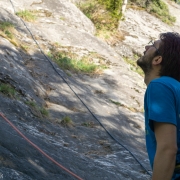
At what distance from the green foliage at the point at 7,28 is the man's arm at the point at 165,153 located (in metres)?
9.93

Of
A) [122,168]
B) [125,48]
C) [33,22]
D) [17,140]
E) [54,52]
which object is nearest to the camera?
[17,140]

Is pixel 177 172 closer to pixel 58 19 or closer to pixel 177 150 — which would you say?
pixel 177 150

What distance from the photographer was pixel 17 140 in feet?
15.2

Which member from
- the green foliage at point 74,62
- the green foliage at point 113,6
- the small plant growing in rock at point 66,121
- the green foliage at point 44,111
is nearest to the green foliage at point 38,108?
the green foliage at point 44,111

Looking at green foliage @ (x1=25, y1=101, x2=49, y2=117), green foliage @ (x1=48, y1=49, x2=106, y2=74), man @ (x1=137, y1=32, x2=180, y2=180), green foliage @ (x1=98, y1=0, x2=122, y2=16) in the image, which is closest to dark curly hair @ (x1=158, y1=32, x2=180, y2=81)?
man @ (x1=137, y1=32, x2=180, y2=180)

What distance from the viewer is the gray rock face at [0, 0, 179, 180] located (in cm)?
467

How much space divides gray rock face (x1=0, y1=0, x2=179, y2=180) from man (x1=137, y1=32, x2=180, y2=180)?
196 cm

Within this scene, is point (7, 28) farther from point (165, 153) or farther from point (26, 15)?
point (165, 153)

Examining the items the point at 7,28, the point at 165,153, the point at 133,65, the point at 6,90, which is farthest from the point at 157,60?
the point at 133,65

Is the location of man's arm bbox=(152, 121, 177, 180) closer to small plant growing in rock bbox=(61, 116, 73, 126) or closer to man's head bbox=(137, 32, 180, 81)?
man's head bbox=(137, 32, 180, 81)

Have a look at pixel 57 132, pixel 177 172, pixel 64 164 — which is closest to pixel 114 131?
pixel 57 132

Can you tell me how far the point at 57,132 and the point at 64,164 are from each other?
2.06 meters

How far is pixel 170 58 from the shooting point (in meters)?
2.04

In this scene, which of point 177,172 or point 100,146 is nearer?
point 177,172
